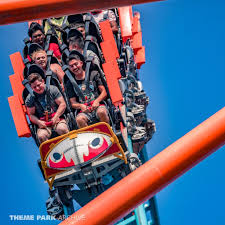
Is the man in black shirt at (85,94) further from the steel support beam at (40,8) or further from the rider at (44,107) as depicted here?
the steel support beam at (40,8)

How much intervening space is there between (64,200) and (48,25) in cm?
296

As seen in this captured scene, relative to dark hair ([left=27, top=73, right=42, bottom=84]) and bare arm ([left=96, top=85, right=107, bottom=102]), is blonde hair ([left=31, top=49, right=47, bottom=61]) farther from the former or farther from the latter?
bare arm ([left=96, top=85, right=107, bottom=102])

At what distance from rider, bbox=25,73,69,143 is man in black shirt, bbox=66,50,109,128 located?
0.16 metres

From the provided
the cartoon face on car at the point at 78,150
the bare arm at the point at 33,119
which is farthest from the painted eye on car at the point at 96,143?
the bare arm at the point at 33,119

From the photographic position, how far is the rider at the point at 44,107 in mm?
4477

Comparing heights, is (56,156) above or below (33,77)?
below

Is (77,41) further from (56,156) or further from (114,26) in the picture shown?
(56,156)

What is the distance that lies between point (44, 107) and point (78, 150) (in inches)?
28.9

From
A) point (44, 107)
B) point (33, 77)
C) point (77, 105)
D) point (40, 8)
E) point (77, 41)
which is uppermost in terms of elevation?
point (77, 41)

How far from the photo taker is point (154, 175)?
112 cm

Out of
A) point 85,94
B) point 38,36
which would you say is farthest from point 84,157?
point 38,36

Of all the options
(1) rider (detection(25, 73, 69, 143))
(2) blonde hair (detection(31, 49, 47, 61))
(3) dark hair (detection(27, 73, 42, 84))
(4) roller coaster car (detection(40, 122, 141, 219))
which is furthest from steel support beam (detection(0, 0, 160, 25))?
(2) blonde hair (detection(31, 49, 47, 61))

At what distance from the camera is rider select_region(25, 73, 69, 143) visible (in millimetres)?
4477

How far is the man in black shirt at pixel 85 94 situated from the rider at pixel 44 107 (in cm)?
16
